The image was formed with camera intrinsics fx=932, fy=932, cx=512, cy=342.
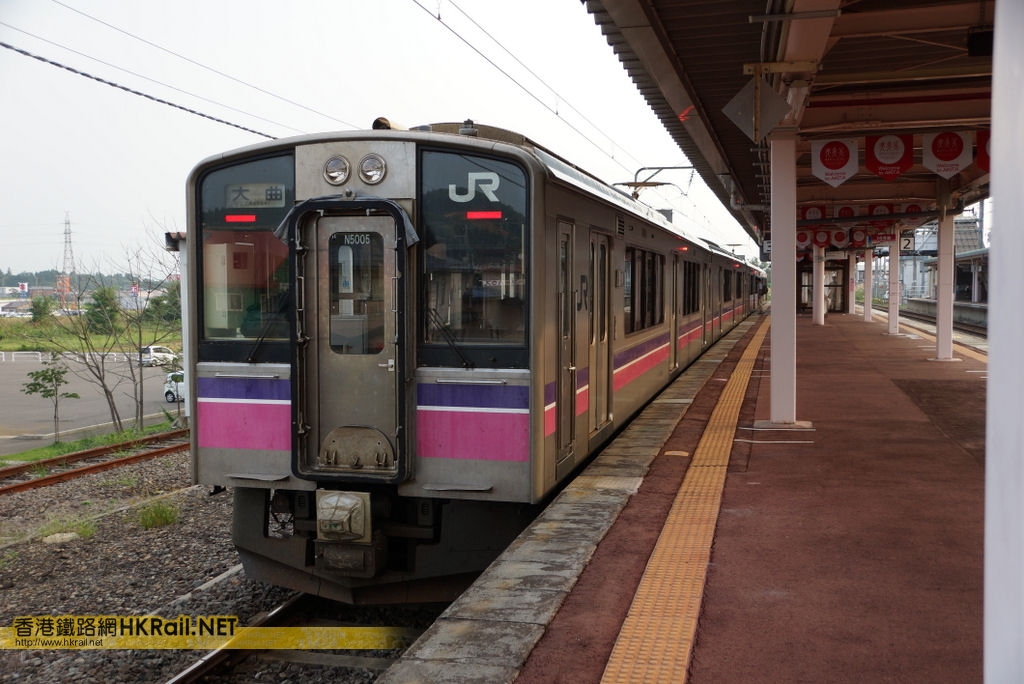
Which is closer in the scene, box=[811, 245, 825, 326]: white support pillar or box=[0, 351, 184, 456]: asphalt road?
box=[0, 351, 184, 456]: asphalt road

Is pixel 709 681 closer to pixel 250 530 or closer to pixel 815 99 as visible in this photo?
pixel 250 530

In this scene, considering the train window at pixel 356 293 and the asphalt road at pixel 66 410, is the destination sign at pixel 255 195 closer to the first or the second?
the train window at pixel 356 293

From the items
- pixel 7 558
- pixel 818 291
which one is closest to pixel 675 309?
pixel 7 558

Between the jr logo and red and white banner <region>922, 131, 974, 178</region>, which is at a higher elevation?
red and white banner <region>922, 131, 974, 178</region>

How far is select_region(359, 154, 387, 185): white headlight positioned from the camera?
550 centimetres

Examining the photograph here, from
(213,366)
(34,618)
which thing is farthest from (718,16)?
(34,618)

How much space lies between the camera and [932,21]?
8125 millimetres

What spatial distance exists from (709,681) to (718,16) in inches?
232

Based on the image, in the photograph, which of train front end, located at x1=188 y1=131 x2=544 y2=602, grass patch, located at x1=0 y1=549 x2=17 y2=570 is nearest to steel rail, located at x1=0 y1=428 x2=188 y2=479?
grass patch, located at x1=0 y1=549 x2=17 y2=570

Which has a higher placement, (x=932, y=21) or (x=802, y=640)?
(x=932, y=21)

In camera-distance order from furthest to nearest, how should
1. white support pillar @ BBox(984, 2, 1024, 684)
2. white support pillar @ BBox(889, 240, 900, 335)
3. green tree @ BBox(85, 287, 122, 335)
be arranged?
white support pillar @ BBox(889, 240, 900, 335)
green tree @ BBox(85, 287, 122, 335)
white support pillar @ BBox(984, 2, 1024, 684)

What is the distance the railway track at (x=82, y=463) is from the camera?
34.8 feet

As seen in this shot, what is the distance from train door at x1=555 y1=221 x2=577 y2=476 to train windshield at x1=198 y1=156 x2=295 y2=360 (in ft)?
5.62

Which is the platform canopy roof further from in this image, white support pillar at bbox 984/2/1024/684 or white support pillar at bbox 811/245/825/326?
white support pillar at bbox 811/245/825/326
